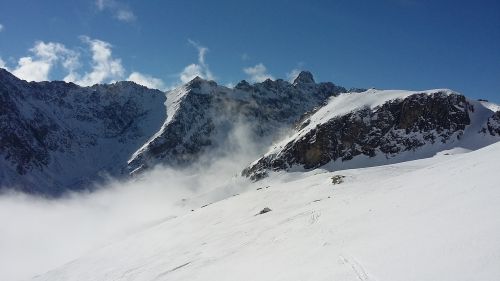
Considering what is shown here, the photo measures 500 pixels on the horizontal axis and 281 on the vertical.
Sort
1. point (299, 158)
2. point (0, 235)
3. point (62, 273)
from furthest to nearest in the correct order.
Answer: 1. point (0, 235)
2. point (299, 158)
3. point (62, 273)

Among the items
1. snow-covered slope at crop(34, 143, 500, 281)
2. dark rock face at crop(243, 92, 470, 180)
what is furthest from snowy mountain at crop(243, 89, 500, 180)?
snow-covered slope at crop(34, 143, 500, 281)

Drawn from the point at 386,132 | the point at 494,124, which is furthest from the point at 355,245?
the point at 386,132

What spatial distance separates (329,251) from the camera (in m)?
19.3

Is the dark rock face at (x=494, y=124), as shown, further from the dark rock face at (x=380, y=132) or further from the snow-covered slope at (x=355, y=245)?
the snow-covered slope at (x=355, y=245)

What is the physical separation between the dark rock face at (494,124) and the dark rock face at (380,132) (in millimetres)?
Answer: 4101

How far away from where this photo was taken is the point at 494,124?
86500 millimetres

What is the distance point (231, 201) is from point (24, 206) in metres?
135

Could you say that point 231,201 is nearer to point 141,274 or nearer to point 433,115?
point 141,274

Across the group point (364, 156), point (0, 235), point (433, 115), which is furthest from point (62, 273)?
point (0, 235)

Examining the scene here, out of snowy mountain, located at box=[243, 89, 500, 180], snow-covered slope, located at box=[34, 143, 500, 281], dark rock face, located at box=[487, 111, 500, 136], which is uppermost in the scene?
snowy mountain, located at box=[243, 89, 500, 180]

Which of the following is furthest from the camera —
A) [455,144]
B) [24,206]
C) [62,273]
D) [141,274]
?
[24,206]

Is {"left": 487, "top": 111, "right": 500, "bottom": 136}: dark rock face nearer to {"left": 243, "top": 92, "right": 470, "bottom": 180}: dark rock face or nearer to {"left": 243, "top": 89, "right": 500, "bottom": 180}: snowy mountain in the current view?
{"left": 243, "top": 89, "right": 500, "bottom": 180}: snowy mountain

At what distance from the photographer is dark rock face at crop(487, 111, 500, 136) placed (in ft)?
280

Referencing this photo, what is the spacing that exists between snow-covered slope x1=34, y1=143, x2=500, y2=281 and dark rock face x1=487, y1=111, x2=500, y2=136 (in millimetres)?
61633
